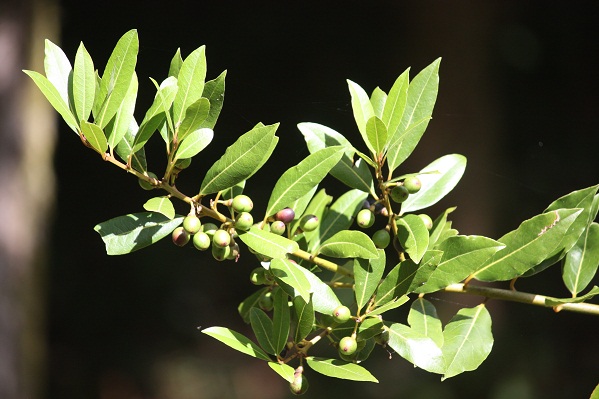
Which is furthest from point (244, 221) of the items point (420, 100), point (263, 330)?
point (420, 100)

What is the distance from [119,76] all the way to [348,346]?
0.32m

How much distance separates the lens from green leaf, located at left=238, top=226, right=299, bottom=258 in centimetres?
58

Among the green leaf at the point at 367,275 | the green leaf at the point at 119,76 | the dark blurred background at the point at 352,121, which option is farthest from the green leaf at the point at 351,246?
the dark blurred background at the point at 352,121

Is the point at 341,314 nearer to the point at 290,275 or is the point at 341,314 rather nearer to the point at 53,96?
the point at 290,275

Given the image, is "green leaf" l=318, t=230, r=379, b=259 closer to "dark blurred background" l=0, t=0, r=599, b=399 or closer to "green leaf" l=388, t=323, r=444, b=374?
"green leaf" l=388, t=323, r=444, b=374

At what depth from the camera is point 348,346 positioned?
60 cm

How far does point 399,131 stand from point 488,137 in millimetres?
2014

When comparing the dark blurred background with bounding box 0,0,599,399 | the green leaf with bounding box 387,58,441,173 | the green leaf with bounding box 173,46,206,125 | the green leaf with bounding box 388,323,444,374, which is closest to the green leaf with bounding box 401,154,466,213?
the green leaf with bounding box 387,58,441,173

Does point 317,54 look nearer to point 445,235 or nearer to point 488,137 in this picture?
point 488,137

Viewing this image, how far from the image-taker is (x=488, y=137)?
8.51 feet

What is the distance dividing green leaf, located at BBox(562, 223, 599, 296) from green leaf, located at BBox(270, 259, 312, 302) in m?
0.36

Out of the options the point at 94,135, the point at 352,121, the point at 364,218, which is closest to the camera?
the point at 94,135

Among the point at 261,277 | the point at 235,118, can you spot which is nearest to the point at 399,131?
the point at 261,277

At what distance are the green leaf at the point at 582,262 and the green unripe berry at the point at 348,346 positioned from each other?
31cm
